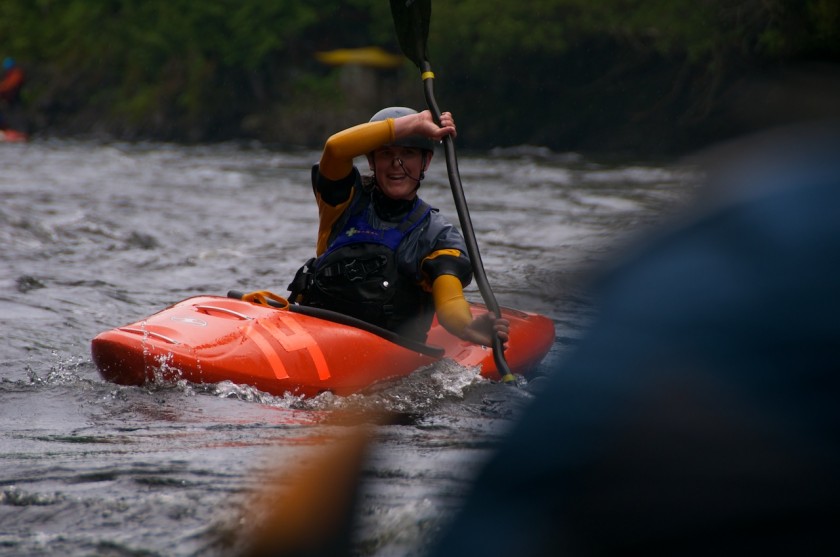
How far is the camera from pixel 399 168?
422 centimetres

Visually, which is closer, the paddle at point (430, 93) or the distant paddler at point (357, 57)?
the paddle at point (430, 93)

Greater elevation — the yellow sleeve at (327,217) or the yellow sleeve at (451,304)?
the yellow sleeve at (327,217)

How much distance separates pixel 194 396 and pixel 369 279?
0.84 meters

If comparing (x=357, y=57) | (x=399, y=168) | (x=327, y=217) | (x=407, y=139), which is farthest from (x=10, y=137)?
(x=407, y=139)

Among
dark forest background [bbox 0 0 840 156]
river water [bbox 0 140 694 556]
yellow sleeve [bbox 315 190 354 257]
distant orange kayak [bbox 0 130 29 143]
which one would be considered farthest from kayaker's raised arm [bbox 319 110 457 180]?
distant orange kayak [bbox 0 130 29 143]

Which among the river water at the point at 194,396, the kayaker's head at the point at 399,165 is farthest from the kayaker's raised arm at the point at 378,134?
the river water at the point at 194,396

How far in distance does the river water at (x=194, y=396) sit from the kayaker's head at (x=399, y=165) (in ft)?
2.38

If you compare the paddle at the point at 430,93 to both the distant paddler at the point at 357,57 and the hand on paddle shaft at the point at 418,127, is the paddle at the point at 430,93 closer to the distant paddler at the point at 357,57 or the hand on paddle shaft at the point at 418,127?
the hand on paddle shaft at the point at 418,127

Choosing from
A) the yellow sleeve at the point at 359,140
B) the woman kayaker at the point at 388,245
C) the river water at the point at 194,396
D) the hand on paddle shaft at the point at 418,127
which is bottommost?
the river water at the point at 194,396

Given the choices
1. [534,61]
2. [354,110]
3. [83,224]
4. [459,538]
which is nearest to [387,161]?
[459,538]

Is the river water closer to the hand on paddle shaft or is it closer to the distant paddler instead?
the hand on paddle shaft

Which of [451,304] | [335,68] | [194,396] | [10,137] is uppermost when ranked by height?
[335,68]

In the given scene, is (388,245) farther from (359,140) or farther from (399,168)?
(359,140)

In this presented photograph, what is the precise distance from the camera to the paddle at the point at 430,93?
4277mm
